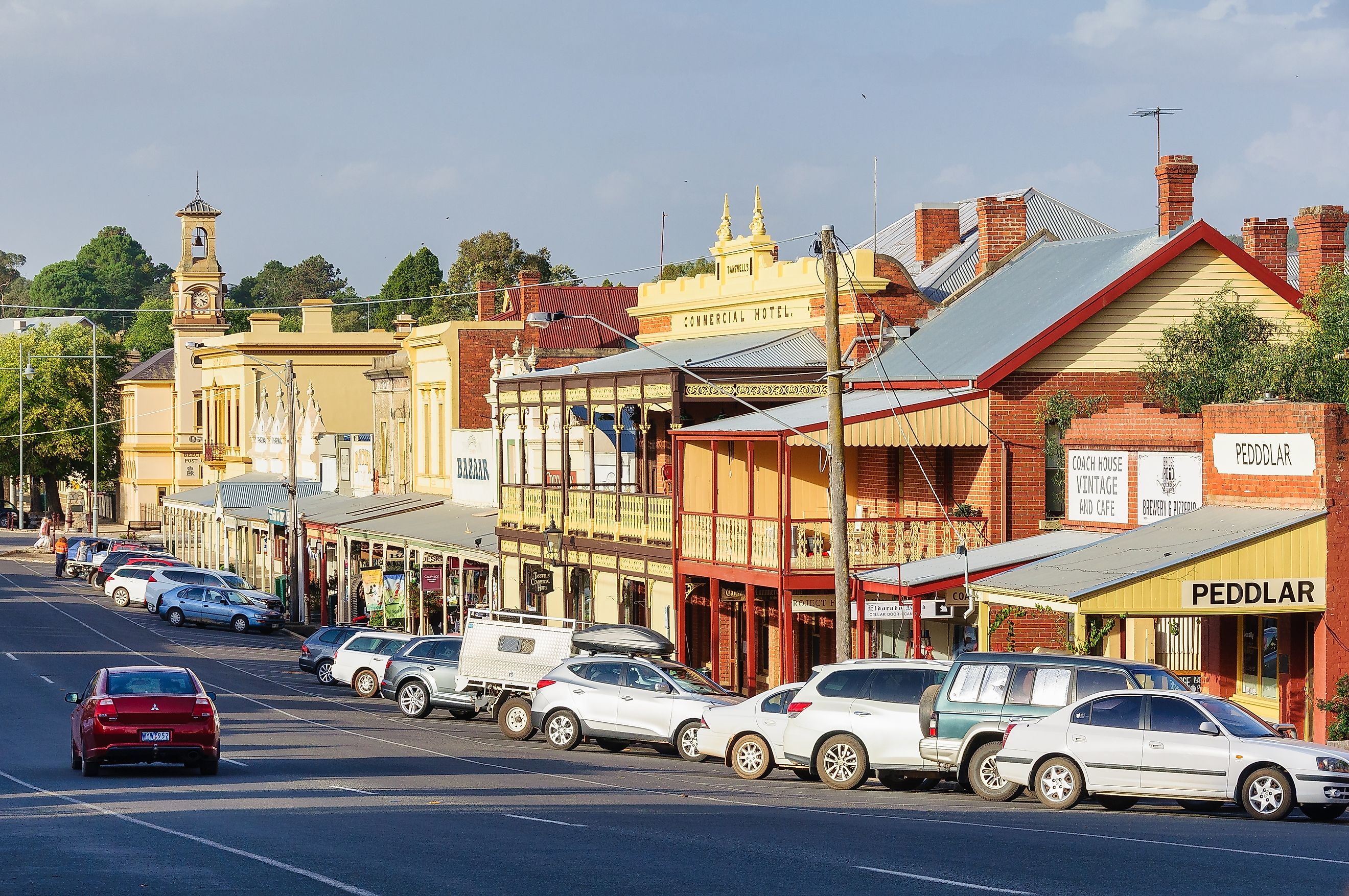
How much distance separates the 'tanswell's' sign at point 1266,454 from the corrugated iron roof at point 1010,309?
5363 millimetres

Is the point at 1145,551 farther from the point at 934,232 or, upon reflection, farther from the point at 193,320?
the point at 193,320

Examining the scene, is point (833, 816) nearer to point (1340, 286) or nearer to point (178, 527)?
point (1340, 286)

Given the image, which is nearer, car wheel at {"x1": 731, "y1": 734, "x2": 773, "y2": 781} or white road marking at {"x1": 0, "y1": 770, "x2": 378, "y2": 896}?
white road marking at {"x1": 0, "y1": 770, "x2": 378, "y2": 896}

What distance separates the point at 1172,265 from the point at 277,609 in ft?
104

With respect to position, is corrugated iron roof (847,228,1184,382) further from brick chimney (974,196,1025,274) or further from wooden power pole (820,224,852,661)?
wooden power pole (820,224,852,661)

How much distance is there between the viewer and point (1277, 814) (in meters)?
18.2

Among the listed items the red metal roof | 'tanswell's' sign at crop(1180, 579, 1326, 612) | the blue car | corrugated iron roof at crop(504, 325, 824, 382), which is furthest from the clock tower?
'tanswell's' sign at crop(1180, 579, 1326, 612)

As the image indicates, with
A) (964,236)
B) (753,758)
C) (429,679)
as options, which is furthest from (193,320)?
(753,758)

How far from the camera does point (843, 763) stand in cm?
2230

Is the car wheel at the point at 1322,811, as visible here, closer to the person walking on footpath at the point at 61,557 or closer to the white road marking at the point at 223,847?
the white road marking at the point at 223,847

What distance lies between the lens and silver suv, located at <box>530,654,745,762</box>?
26828 millimetres

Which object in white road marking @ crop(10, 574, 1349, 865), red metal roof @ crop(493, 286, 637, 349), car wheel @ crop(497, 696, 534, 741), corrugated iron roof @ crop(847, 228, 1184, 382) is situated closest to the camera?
white road marking @ crop(10, 574, 1349, 865)

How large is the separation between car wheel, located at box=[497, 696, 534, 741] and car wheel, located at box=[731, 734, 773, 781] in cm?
605

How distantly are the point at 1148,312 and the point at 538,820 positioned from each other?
691 inches
